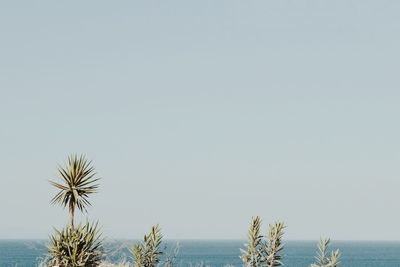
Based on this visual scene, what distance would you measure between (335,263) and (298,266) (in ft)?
441

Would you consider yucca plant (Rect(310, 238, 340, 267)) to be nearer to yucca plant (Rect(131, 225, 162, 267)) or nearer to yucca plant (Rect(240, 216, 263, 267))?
yucca plant (Rect(240, 216, 263, 267))

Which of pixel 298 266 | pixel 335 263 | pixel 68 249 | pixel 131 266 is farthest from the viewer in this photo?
pixel 298 266

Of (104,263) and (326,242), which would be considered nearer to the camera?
(326,242)

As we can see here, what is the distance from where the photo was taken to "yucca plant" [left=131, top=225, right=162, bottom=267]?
4041cm

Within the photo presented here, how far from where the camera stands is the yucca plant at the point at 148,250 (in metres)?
40.4

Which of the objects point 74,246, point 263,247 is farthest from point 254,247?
point 74,246

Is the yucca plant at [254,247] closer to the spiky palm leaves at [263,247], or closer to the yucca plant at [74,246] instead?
the spiky palm leaves at [263,247]

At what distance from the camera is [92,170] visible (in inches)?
1302

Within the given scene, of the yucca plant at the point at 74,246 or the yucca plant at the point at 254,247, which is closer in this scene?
the yucca plant at the point at 74,246

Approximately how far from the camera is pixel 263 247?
1650 inches

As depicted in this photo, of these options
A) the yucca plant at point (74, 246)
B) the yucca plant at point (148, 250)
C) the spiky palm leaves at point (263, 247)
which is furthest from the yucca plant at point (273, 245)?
the yucca plant at point (74, 246)

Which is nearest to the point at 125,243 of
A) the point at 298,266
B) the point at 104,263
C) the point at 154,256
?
the point at 154,256

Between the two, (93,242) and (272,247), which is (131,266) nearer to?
(272,247)

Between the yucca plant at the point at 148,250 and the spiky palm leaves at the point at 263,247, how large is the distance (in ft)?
18.3
